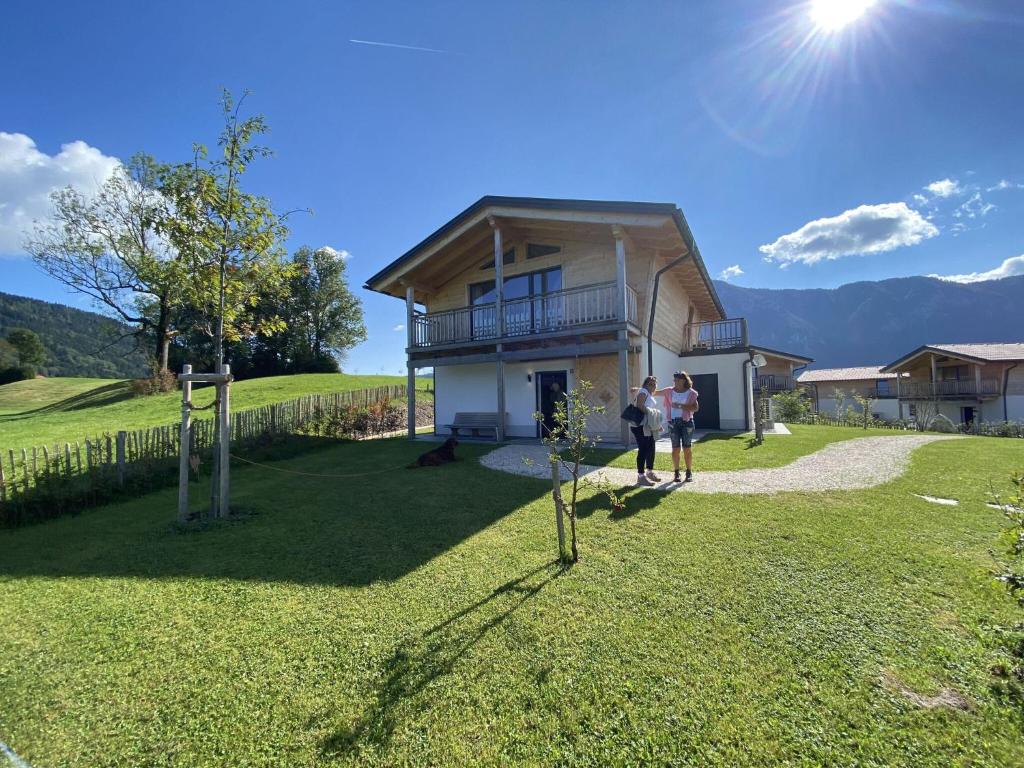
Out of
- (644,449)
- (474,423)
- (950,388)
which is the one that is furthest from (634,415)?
(950,388)

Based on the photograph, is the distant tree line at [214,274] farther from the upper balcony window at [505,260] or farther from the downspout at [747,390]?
the downspout at [747,390]

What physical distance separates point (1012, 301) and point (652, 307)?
625 feet

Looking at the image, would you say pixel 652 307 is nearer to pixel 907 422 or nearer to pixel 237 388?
pixel 907 422

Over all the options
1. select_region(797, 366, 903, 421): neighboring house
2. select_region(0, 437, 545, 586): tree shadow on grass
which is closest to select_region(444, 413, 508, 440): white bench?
select_region(0, 437, 545, 586): tree shadow on grass

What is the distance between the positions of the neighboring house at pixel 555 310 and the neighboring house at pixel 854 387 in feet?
92.8

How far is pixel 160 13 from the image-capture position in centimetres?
774

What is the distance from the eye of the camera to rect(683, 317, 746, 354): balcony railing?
15.6 m

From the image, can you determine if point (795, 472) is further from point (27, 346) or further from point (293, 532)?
point (27, 346)

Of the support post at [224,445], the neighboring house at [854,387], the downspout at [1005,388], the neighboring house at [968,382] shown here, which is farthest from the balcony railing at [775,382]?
the support post at [224,445]

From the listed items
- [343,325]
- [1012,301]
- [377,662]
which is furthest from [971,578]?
[1012,301]

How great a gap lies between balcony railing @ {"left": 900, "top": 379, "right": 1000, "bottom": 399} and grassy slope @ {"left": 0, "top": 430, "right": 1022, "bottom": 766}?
3099 centimetres

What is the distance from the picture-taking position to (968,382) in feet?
87.0

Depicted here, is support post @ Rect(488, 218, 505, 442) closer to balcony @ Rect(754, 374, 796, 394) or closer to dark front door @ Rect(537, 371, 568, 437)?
dark front door @ Rect(537, 371, 568, 437)

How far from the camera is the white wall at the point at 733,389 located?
556 inches
